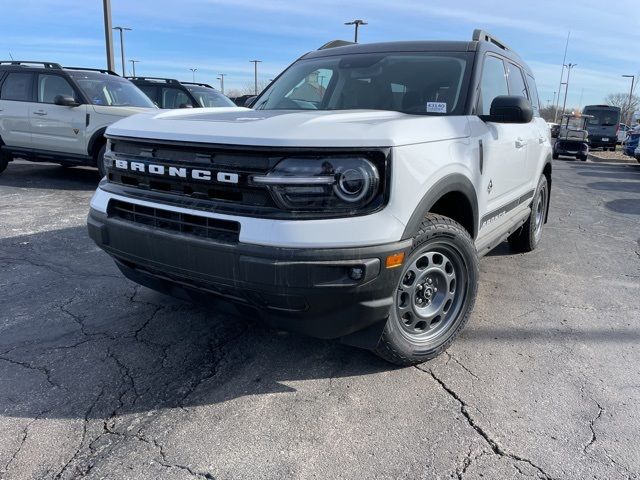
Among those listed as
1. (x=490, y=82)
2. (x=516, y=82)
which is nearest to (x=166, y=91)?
(x=516, y=82)

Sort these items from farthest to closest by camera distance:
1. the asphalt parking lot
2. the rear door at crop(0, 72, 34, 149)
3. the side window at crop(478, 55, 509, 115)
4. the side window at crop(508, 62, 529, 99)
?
the rear door at crop(0, 72, 34, 149) → the side window at crop(508, 62, 529, 99) → the side window at crop(478, 55, 509, 115) → the asphalt parking lot

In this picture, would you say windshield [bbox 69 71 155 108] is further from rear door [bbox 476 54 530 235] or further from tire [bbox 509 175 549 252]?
rear door [bbox 476 54 530 235]

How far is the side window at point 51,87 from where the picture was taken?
28.7 feet

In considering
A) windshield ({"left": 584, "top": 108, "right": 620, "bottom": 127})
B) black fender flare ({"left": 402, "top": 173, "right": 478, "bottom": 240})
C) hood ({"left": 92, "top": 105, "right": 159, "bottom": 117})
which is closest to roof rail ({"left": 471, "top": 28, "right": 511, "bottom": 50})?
black fender flare ({"left": 402, "top": 173, "right": 478, "bottom": 240})

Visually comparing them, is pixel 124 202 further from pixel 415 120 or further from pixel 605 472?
pixel 605 472

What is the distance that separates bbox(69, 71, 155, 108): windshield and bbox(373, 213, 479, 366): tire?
7477mm

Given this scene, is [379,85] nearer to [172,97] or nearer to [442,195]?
[442,195]

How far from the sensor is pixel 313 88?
4027 millimetres

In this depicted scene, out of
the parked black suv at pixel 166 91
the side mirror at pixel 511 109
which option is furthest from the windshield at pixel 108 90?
the side mirror at pixel 511 109

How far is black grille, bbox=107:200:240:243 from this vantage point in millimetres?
2426

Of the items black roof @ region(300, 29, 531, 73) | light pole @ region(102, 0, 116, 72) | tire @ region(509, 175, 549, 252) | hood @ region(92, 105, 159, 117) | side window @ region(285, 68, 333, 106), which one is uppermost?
light pole @ region(102, 0, 116, 72)

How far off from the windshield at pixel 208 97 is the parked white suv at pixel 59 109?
2.56 meters

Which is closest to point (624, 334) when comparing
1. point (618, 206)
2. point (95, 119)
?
point (618, 206)

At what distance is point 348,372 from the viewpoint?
118 inches
